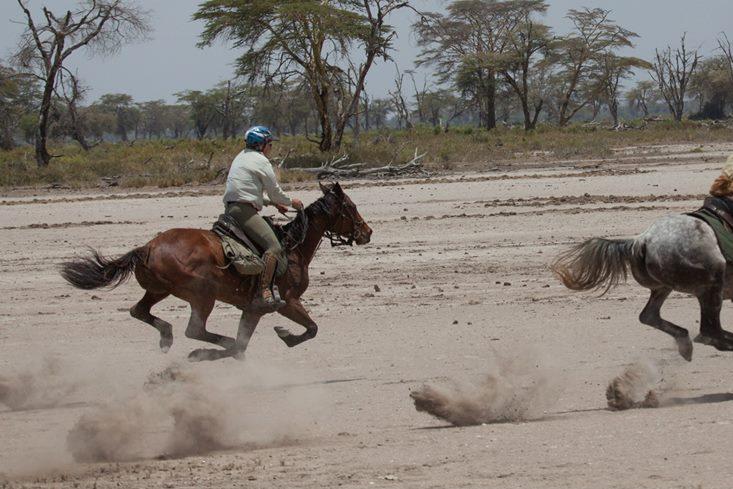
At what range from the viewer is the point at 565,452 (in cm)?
670

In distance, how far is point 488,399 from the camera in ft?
26.1

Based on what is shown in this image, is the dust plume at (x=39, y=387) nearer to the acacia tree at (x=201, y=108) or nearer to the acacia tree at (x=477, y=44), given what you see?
the acacia tree at (x=477, y=44)

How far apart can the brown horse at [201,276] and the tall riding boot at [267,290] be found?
0.10 metres

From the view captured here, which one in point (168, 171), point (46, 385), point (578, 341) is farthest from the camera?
point (168, 171)

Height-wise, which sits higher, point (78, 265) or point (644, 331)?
point (78, 265)

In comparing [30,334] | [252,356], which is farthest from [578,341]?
[30,334]

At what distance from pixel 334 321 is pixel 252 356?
68.3 inches

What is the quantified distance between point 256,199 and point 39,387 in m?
2.38

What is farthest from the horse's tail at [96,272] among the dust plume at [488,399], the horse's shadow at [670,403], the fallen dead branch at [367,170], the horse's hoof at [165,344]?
the fallen dead branch at [367,170]

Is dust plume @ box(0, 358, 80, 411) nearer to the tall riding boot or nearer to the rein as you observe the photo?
the tall riding boot

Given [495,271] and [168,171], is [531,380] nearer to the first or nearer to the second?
[495,271]

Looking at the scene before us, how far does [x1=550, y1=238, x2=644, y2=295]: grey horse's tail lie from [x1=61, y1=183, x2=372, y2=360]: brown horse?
2.18 m

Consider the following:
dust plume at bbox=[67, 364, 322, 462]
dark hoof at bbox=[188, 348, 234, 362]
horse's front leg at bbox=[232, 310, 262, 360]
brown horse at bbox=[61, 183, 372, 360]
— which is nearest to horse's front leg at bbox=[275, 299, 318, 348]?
brown horse at bbox=[61, 183, 372, 360]

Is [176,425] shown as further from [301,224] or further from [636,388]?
[636,388]
